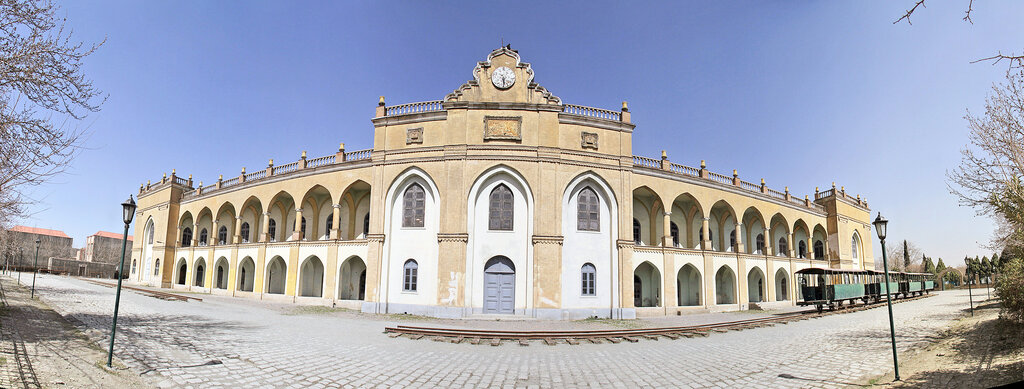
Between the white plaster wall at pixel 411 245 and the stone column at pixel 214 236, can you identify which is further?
the stone column at pixel 214 236

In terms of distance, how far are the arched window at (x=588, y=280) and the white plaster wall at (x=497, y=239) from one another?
8.37 feet

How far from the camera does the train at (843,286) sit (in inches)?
943

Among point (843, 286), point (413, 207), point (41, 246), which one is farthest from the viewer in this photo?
point (41, 246)

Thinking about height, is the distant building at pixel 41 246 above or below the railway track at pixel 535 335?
above

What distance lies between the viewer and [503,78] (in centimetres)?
2186

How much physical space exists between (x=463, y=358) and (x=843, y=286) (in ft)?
79.4

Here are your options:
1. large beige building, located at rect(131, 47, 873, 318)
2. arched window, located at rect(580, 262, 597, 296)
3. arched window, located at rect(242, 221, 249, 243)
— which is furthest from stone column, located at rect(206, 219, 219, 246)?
arched window, located at rect(580, 262, 597, 296)

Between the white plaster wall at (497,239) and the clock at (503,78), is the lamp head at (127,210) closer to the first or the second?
the white plaster wall at (497,239)

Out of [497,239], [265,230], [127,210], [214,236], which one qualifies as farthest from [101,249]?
[127,210]

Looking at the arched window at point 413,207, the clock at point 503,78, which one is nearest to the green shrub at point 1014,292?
the clock at point 503,78

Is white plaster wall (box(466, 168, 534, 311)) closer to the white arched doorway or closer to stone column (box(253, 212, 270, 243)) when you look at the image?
the white arched doorway

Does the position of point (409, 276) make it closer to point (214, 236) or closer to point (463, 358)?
point (463, 358)

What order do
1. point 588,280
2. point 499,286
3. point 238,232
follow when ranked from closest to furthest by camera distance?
point 499,286, point 588,280, point 238,232

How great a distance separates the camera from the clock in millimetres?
21766
